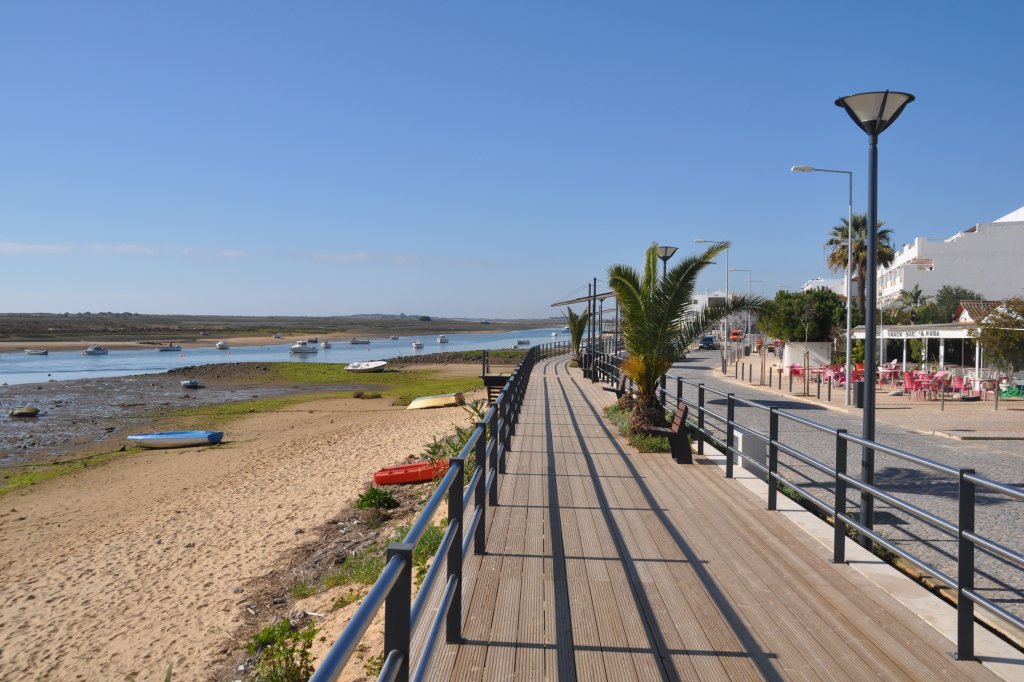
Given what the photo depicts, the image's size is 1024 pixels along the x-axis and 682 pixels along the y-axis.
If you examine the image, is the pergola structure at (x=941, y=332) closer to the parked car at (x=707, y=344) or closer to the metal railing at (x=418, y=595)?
the metal railing at (x=418, y=595)

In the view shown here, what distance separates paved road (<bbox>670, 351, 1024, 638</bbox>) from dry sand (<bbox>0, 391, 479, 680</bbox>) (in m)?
7.04

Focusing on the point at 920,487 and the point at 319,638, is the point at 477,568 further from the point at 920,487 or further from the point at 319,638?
the point at 920,487

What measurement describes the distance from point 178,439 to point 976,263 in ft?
190

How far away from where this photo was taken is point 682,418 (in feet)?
30.5

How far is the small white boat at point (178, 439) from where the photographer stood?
21734 mm

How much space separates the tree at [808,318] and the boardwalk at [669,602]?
A: 40.5 m

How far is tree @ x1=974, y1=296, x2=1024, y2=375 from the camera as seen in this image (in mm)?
20406

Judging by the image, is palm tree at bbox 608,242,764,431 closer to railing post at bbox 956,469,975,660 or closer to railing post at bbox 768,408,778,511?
railing post at bbox 768,408,778,511

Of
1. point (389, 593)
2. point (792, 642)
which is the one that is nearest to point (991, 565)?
point (792, 642)

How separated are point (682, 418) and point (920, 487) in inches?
143

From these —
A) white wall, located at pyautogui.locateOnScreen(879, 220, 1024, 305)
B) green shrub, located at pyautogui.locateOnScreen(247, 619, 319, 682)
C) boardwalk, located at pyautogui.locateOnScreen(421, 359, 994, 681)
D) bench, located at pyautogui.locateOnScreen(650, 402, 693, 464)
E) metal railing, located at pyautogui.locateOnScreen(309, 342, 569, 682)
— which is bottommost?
green shrub, located at pyautogui.locateOnScreen(247, 619, 319, 682)

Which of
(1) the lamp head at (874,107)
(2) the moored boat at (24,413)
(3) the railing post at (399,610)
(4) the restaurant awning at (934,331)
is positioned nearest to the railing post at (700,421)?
(1) the lamp head at (874,107)

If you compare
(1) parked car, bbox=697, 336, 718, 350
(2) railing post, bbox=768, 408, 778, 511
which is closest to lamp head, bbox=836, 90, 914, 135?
(2) railing post, bbox=768, 408, 778, 511

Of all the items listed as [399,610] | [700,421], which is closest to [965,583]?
[399,610]
